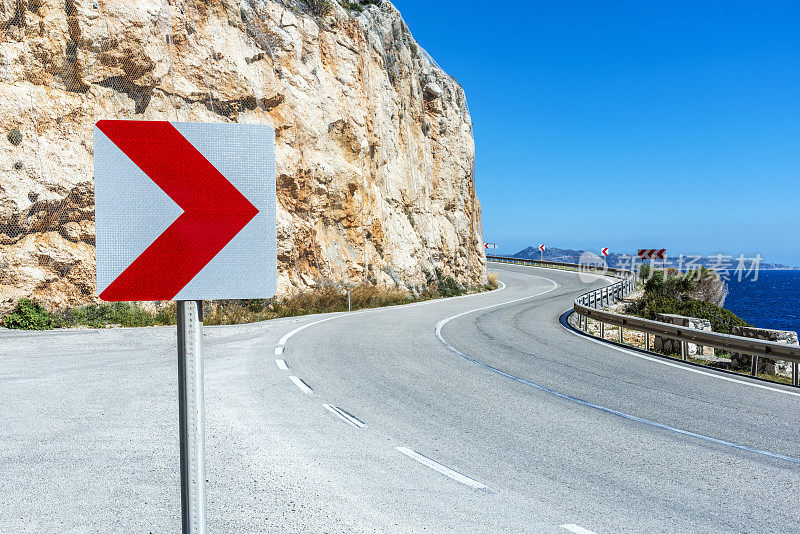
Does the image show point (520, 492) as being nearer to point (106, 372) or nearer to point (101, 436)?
point (101, 436)

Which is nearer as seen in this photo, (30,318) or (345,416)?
(345,416)

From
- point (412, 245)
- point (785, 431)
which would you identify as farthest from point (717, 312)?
point (412, 245)

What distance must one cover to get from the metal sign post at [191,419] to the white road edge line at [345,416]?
4214 millimetres

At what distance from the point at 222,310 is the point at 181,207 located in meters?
17.5

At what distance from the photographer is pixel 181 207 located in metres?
2.38

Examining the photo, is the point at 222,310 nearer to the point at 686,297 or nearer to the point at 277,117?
the point at 277,117

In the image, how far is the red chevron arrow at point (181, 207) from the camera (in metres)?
2.33

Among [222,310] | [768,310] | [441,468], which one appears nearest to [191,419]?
[441,468]

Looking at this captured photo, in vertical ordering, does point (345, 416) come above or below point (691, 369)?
above

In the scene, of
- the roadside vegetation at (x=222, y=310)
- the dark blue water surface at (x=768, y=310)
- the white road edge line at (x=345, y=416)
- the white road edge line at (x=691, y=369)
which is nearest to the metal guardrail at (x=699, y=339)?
the white road edge line at (x=691, y=369)

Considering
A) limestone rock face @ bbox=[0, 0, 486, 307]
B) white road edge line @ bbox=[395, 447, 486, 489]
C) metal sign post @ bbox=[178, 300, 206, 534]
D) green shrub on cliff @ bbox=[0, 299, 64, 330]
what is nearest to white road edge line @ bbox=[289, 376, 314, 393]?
white road edge line @ bbox=[395, 447, 486, 489]

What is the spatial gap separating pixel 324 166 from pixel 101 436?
20.6 metres

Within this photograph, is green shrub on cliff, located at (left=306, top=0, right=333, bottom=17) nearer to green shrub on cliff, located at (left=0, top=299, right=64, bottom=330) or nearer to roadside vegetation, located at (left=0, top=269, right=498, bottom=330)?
roadside vegetation, located at (left=0, top=269, right=498, bottom=330)

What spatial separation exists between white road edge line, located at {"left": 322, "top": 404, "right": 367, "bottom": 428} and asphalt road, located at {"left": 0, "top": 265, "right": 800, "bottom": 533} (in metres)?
0.04
